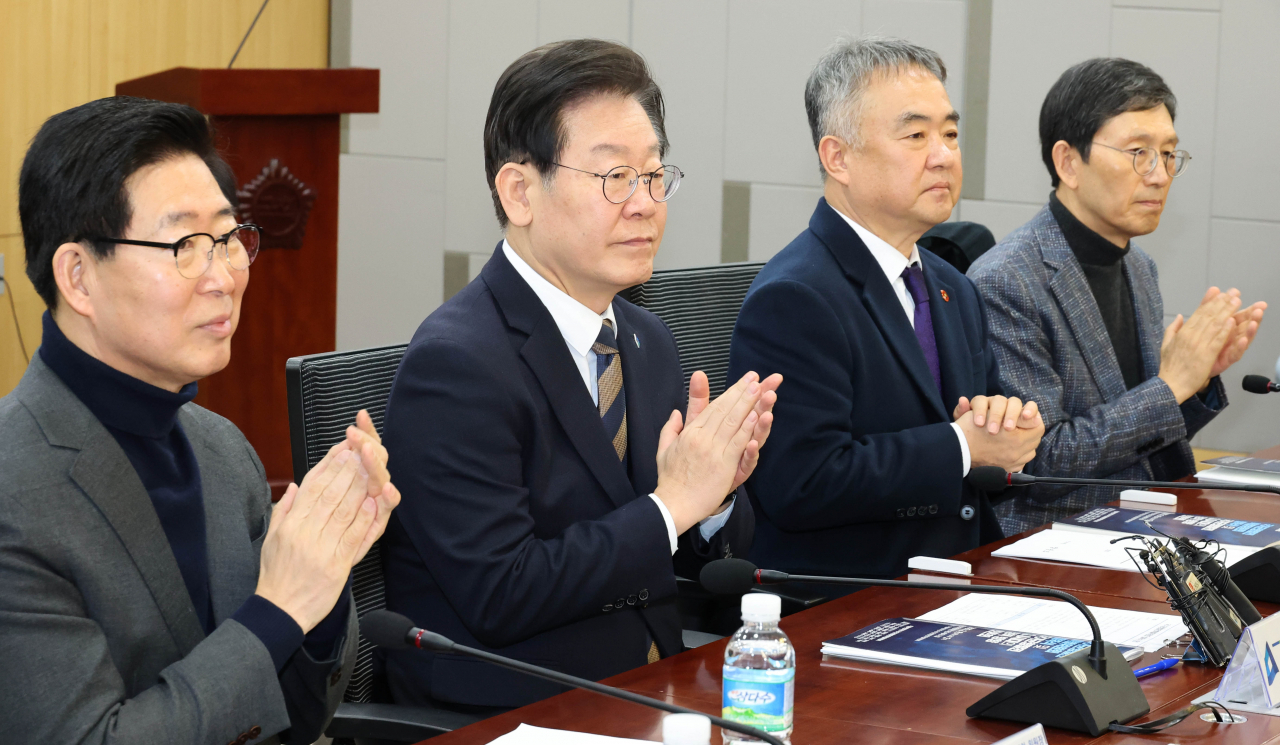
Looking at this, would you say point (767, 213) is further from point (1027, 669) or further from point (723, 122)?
point (1027, 669)

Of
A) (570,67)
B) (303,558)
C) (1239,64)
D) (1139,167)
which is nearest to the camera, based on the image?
(303,558)

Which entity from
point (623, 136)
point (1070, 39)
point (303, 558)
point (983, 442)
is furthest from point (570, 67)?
point (1070, 39)

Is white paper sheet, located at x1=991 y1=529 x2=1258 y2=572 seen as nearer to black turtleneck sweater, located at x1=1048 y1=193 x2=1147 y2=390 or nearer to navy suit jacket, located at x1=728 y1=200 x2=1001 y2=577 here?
navy suit jacket, located at x1=728 y1=200 x2=1001 y2=577

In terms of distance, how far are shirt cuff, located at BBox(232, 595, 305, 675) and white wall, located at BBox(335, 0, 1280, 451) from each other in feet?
12.3

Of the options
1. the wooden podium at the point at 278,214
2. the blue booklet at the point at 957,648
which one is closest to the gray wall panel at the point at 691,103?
the wooden podium at the point at 278,214

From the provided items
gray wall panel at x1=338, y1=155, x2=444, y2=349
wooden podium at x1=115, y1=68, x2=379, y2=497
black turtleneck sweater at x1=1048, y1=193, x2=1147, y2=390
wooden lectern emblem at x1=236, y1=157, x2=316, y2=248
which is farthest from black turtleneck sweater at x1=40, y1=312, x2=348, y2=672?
gray wall panel at x1=338, y1=155, x2=444, y2=349

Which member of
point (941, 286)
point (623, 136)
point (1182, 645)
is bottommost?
point (1182, 645)

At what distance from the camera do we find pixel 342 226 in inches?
227

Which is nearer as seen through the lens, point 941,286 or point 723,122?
point 941,286

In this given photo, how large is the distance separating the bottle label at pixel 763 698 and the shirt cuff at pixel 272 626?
48cm

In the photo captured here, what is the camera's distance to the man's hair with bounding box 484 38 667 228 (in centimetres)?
188

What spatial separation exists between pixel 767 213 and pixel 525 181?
3.23 meters

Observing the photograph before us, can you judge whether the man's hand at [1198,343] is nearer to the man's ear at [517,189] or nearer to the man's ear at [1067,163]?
the man's ear at [1067,163]

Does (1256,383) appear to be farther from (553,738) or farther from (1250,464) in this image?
(553,738)
